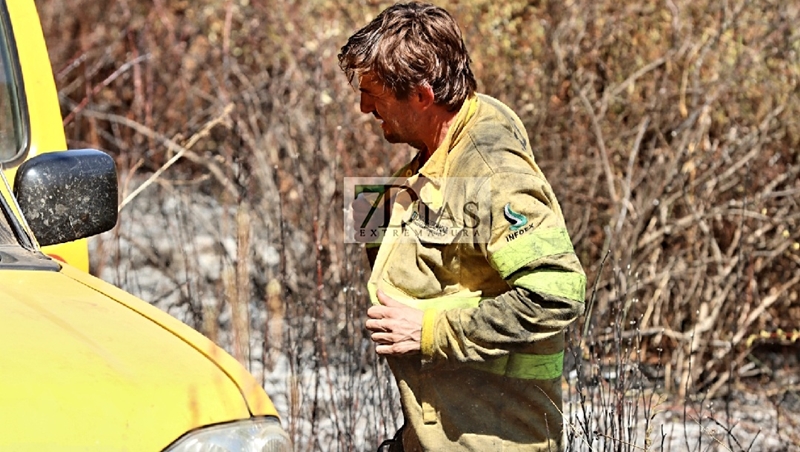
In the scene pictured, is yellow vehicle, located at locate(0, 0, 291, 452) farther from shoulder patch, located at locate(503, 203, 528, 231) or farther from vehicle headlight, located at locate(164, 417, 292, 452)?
shoulder patch, located at locate(503, 203, 528, 231)

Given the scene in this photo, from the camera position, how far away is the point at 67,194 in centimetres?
297

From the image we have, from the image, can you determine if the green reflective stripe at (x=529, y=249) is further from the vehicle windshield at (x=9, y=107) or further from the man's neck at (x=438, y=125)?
the vehicle windshield at (x=9, y=107)

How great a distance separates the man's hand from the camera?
2566mm

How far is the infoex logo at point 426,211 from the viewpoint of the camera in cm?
257

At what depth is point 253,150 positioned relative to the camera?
22.2 feet

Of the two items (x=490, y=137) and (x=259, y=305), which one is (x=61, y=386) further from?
(x=259, y=305)

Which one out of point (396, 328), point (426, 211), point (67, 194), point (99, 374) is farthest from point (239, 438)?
point (67, 194)

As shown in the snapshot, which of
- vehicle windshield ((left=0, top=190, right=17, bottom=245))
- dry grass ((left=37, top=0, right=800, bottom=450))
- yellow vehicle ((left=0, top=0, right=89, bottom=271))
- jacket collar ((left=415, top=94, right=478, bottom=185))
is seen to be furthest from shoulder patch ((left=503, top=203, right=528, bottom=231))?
dry grass ((left=37, top=0, right=800, bottom=450))

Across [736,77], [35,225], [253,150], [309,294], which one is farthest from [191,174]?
[35,225]

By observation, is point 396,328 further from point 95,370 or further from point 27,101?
point 27,101

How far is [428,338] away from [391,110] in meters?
0.56

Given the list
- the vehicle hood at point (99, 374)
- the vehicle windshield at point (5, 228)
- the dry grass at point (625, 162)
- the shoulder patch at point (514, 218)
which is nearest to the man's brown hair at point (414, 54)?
the shoulder patch at point (514, 218)

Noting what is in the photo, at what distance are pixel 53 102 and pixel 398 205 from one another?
1.37 metres

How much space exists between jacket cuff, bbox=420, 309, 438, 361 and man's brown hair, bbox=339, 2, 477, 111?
20.5 inches
